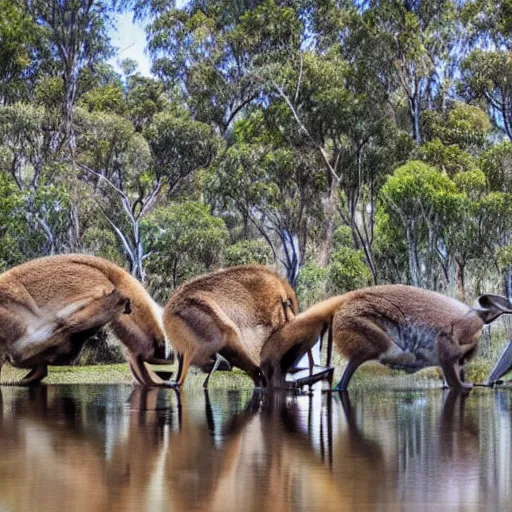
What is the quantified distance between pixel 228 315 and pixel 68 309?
3.72ft

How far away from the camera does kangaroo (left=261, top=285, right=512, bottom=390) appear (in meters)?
7.11

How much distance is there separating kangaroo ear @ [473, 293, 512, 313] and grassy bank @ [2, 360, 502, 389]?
1337 mm

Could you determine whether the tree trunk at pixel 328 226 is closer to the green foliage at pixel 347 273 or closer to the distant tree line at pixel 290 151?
the distant tree line at pixel 290 151

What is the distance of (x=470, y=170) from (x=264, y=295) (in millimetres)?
19946

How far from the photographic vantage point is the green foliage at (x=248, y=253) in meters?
26.1

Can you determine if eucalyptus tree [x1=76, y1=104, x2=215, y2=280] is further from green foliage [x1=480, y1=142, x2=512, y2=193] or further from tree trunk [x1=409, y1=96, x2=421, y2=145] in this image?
green foliage [x1=480, y1=142, x2=512, y2=193]

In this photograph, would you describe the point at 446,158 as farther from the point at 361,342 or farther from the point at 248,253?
the point at 361,342

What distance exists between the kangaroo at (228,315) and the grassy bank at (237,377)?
1.28 meters

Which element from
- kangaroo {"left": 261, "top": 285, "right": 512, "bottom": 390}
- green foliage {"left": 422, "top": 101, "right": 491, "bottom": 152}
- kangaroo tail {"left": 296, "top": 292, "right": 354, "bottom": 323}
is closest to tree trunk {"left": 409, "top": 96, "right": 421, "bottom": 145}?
green foliage {"left": 422, "top": 101, "right": 491, "bottom": 152}

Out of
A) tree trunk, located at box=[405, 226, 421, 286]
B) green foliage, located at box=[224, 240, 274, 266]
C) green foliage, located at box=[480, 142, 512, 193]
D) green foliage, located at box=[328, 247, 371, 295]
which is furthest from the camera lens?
green foliage, located at box=[224, 240, 274, 266]

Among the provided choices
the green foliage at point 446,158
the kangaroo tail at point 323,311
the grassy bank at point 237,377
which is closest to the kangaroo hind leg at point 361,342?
the kangaroo tail at point 323,311

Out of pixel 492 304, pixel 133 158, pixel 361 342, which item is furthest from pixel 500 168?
pixel 361 342

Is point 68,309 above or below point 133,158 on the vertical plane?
below

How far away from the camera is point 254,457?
3.24 meters
